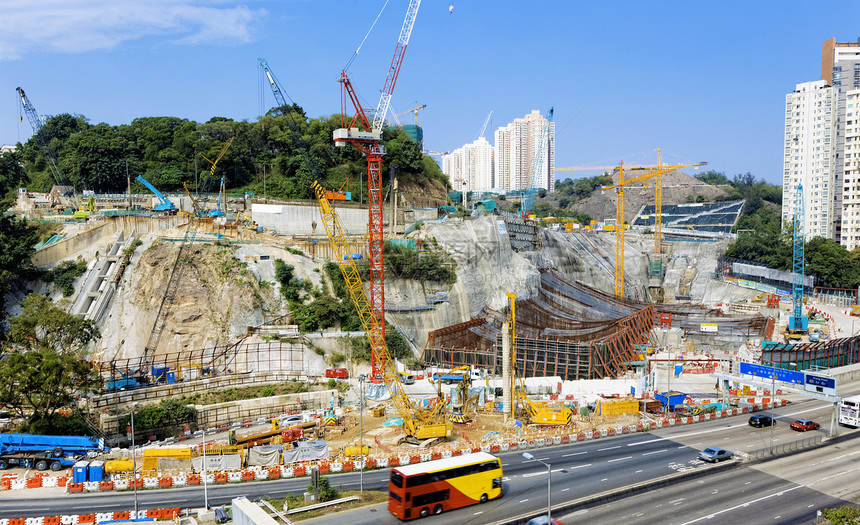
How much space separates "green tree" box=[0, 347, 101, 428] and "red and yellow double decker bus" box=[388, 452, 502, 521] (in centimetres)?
3259

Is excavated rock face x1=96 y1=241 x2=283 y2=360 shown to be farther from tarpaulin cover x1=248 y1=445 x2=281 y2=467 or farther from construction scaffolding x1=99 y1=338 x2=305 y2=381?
tarpaulin cover x1=248 y1=445 x2=281 y2=467

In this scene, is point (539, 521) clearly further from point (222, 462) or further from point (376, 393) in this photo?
point (376, 393)

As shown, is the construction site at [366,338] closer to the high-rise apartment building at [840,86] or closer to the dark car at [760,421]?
the dark car at [760,421]

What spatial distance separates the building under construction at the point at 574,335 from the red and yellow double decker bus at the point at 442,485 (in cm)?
3394

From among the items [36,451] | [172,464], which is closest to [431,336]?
[172,464]

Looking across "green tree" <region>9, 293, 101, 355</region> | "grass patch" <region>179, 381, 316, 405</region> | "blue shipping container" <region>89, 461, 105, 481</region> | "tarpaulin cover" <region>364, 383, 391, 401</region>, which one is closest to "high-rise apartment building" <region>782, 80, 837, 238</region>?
"tarpaulin cover" <region>364, 383, 391, 401</region>

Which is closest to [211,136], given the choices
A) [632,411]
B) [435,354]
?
[435,354]

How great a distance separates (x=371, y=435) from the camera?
2206 inches

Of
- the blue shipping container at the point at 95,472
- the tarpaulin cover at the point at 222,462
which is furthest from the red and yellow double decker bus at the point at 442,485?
the blue shipping container at the point at 95,472

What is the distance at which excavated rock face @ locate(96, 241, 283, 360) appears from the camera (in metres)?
78.8

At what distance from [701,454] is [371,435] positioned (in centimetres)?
2719

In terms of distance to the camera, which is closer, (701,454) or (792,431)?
(701,454)

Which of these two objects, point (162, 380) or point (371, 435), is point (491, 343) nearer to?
point (371, 435)

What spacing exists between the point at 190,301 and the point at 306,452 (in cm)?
4185
